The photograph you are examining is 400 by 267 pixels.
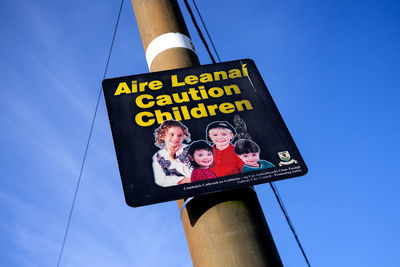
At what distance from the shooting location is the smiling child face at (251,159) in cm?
296

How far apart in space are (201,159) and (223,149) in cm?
23

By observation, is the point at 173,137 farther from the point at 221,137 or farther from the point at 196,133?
the point at 221,137

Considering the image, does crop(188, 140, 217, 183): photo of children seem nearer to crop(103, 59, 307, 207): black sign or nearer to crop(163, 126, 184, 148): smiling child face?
crop(103, 59, 307, 207): black sign

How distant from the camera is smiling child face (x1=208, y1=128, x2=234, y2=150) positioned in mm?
3137

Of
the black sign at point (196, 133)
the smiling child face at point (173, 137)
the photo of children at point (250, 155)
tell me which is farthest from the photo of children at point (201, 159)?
the photo of children at point (250, 155)

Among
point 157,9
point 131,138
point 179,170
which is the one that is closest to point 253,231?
point 179,170

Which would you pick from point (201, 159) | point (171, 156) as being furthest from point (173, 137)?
point (201, 159)

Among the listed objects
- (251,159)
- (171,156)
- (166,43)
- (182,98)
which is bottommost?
(251,159)

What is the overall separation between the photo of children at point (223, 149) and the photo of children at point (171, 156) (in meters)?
0.21

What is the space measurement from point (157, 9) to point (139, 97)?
1.42m

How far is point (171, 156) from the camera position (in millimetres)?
3008

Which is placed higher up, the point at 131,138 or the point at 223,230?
the point at 131,138

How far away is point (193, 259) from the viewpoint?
2.77 metres

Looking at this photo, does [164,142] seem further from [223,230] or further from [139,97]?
[223,230]
